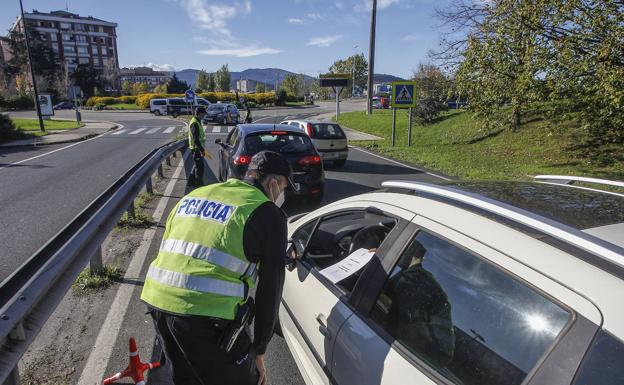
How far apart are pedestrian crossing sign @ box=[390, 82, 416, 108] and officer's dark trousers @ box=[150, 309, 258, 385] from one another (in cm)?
1687

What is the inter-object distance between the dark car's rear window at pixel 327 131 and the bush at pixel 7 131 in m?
17.3

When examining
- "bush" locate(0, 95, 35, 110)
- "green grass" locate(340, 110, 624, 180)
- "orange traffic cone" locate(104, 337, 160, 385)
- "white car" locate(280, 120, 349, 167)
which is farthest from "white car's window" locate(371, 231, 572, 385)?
"bush" locate(0, 95, 35, 110)

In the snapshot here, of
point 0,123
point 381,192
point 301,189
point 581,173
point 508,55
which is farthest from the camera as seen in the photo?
point 0,123

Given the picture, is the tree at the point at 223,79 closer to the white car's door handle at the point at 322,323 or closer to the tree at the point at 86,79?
the tree at the point at 86,79

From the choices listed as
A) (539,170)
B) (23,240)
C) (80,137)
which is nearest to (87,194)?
Result: (23,240)

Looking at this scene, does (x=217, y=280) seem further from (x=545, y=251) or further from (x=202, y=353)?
(x=545, y=251)

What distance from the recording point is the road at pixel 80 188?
3.54 m

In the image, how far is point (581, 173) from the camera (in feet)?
39.5

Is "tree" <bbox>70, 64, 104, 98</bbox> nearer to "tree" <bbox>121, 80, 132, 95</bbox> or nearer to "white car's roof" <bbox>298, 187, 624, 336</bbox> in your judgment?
"tree" <bbox>121, 80, 132, 95</bbox>

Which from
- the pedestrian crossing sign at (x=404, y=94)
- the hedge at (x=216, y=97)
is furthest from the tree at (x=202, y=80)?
the pedestrian crossing sign at (x=404, y=94)

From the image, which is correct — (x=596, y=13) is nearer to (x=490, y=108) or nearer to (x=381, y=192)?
(x=490, y=108)

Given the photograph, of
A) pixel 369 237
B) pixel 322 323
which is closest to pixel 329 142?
pixel 369 237

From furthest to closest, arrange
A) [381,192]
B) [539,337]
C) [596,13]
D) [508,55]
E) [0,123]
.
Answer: [0,123] < [508,55] < [596,13] < [381,192] < [539,337]

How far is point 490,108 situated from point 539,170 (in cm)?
434
